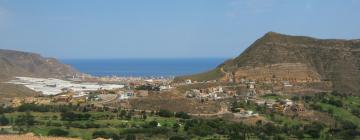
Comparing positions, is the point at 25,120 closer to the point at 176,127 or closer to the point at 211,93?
the point at 176,127

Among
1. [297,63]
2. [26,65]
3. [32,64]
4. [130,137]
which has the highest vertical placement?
[297,63]

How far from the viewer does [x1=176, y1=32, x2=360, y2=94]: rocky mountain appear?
3531 inches

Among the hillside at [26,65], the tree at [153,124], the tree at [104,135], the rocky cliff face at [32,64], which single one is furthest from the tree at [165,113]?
the rocky cliff face at [32,64]

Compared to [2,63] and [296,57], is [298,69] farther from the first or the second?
[2,63]

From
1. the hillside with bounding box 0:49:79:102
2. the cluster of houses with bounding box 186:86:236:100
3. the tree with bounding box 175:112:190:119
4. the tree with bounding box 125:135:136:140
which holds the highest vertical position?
the hillside with bounding box 0:49:79:102

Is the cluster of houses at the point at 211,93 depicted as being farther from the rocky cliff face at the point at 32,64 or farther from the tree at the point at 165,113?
the rocky cliff face at the point at 32,64

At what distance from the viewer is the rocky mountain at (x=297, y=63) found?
294 feet

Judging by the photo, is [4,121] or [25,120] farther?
[25,120]

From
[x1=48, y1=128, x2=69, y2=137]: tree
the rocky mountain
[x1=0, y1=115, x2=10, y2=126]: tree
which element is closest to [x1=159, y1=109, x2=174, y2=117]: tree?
[x1=48, y1=128, x2=69, y2=137]: tree

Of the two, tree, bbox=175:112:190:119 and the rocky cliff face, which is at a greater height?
the rocky cliff face

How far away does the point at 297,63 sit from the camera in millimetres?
94625

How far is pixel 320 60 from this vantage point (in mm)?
96188

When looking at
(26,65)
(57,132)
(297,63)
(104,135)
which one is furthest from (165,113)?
(26,65)

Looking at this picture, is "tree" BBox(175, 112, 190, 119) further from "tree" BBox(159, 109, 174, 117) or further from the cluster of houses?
the cluster of houses
